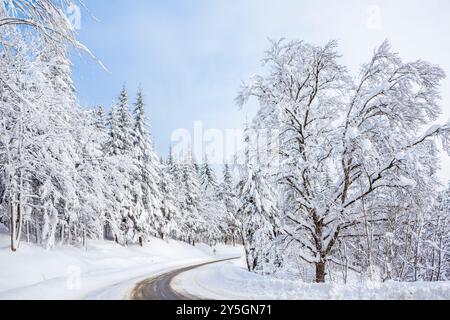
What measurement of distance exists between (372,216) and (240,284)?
5.67 m

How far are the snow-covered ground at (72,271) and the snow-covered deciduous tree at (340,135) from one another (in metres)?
7.69

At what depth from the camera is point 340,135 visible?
1123 cm

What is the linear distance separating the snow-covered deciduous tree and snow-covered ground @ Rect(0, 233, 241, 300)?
7.69 meters

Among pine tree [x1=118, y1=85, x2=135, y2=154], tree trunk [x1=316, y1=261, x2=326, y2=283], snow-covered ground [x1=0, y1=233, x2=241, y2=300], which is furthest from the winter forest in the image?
pine tree [x1=118, y1=85, x2=135, y2=154]

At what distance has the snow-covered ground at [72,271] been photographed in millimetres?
11884

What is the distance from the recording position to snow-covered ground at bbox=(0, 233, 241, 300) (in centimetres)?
1188

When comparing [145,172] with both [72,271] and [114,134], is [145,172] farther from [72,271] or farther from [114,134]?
[72,271]

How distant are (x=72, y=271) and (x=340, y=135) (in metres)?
17.9

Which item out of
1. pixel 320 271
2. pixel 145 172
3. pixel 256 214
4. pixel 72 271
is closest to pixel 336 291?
pixel 320 271

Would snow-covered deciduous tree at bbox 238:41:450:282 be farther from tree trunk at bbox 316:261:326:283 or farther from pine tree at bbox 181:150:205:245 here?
pine tree at bbox 181:150:205:245

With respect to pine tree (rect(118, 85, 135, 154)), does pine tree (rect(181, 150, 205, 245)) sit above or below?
below

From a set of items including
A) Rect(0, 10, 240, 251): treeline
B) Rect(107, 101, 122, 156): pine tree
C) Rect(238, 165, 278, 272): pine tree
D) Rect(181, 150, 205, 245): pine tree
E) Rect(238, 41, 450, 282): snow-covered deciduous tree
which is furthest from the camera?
Rect(181, 150, 205, 245): pine tree

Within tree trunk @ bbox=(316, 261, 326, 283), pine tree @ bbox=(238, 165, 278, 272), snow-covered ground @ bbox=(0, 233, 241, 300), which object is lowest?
snow-covered ground @ bbox=(0, 233, 241, 300)
